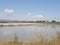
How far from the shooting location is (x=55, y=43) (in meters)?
10.2

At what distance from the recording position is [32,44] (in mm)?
10148

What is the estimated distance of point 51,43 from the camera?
10242mm

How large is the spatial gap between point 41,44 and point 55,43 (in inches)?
34.1

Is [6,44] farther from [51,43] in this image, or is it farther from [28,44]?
[51,43]

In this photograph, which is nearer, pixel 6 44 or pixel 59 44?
pixel 59 44

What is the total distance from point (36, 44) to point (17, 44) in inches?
56.0

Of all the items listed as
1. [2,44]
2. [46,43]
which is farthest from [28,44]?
[2,44]

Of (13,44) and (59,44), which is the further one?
(13,44)

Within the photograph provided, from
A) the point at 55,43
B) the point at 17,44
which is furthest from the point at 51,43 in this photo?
the point at 17,44

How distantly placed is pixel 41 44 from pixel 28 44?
77 centimetres

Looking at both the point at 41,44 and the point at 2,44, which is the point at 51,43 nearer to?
the point at 41,44

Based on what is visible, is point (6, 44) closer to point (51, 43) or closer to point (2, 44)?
point (2, 44)

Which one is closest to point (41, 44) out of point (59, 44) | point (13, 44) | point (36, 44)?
point (36, 44)

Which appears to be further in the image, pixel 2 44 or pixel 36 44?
pixel 2 44
